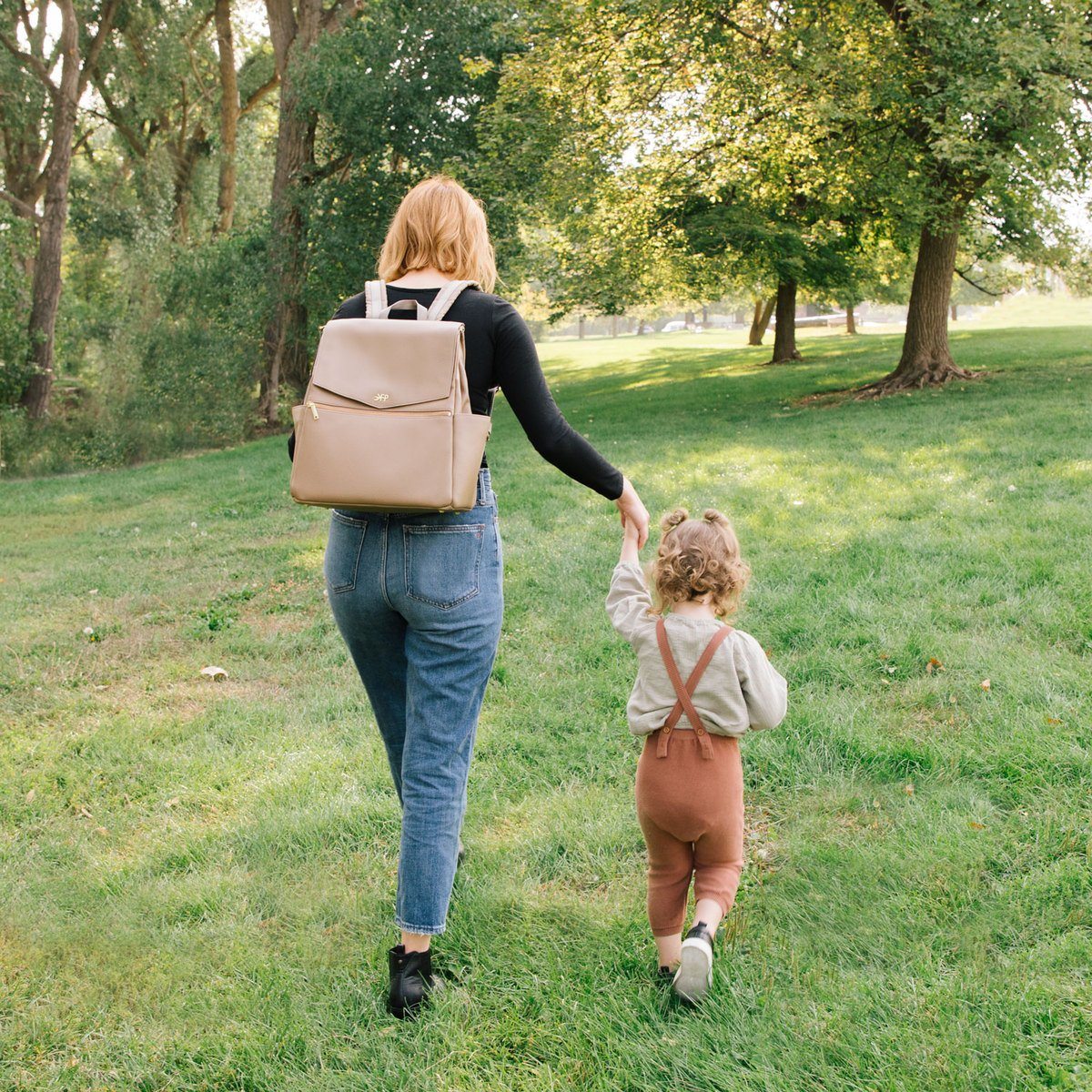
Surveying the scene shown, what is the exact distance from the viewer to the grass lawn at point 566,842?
2.42 metres

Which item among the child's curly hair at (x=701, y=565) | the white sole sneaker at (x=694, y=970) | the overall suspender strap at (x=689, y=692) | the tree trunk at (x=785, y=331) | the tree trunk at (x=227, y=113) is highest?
the tree trunk at (x=227, y=113)

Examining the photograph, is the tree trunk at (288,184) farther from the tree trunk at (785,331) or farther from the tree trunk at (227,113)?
the tree trunk at (785,331)

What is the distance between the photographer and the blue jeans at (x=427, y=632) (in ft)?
7.93

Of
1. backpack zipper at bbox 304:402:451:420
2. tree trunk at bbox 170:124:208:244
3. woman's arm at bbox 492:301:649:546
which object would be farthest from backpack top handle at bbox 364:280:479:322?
tree trunk at bbox 170:124:208:244

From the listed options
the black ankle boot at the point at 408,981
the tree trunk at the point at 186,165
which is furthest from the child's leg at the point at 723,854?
the tree trunk at the point at 186,165

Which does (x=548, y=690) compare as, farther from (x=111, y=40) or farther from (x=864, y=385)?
(x=111, y=40)

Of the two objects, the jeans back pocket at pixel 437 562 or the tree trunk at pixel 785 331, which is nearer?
the jeans back pocket at pixel 437 562

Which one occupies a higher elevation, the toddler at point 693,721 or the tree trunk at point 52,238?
the tree trunk at point 52,238

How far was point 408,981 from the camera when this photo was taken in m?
2.57

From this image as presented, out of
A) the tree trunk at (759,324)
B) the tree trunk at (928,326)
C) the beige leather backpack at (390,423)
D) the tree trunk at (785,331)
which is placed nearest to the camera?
the beige leather backpack at (390,423)

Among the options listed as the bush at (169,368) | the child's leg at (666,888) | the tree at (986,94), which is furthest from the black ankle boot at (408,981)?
the bush at (169,368)

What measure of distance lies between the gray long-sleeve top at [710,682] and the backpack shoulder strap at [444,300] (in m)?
0.94

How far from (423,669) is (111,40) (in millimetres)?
24384

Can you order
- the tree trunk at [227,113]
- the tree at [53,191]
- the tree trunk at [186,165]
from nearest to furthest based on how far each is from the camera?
the tree at [53,191]
the tree trunk at [227,113]
the tree trunk at [186,165]
